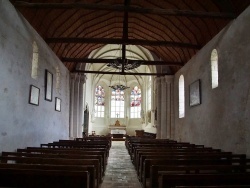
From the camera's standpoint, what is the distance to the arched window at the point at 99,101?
33031mm

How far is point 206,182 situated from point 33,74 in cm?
762

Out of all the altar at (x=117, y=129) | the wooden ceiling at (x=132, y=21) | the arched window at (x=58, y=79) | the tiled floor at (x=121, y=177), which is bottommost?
the tiled floor at (x=121, y=177)

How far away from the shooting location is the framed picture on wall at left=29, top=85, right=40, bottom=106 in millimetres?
8797

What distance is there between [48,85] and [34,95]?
5.57ft

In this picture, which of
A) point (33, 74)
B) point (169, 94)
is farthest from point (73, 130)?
point (33, 74)

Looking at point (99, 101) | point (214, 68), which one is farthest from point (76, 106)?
point (99, 101)

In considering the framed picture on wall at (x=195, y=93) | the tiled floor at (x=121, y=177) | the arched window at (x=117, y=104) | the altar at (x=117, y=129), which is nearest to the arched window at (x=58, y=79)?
the tiled floor at (x=121, y=177)

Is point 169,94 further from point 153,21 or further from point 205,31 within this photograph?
point 205,31

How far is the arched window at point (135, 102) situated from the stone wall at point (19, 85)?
2252 cm

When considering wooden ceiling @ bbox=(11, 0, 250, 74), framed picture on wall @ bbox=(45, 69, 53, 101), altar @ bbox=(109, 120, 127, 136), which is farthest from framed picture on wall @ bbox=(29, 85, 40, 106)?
altar @ bbox=(109, 120, 127, 136)

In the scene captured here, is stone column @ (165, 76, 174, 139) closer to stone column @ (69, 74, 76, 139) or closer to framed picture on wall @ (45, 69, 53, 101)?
stone column @ (69, 74, 76, 139)

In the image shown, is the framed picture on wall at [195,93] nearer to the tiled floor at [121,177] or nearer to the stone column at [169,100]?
the stone column at [169,100]

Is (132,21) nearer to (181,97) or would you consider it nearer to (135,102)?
(181,97)

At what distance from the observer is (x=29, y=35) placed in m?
8.70
